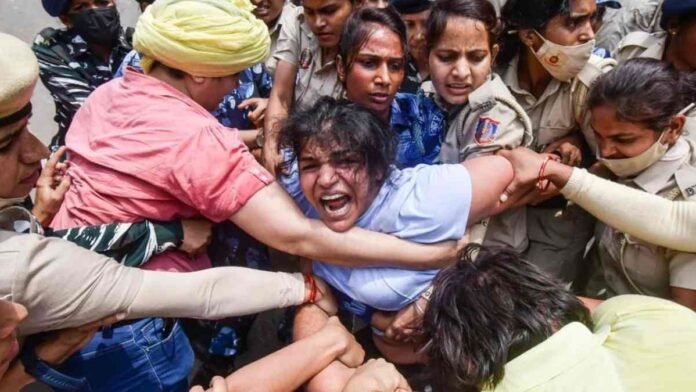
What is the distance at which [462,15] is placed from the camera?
2.45m

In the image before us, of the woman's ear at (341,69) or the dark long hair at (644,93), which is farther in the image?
the woman's ear at (341,69)

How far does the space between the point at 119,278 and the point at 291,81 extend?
181 centimetres

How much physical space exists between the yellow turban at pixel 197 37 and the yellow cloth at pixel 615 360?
128cm

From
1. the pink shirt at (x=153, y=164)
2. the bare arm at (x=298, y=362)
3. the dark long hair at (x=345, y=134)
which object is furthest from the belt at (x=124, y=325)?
the dark long hair at (x=345, y=134)

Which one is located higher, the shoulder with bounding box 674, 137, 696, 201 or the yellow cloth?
the yellow cloth

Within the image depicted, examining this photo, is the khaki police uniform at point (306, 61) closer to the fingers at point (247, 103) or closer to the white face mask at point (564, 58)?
the fingers at point (247, 103)

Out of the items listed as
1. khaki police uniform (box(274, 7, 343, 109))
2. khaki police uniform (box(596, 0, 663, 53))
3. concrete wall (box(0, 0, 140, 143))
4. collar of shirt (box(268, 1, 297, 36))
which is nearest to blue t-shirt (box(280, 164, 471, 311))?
khaki police uniform (box(274, 7, 343, 109))

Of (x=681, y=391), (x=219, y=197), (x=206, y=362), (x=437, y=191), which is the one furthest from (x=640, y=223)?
(x=206, y=362)

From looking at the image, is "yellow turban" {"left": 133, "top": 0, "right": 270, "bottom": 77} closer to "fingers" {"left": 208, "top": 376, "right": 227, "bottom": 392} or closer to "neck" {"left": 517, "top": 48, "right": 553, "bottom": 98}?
"fingers" {"left": 208, "top": 376, "right": 227, "bottom": 392}

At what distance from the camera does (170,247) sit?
6.53 ft

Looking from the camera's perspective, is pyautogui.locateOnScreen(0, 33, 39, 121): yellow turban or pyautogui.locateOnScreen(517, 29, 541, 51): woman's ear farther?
pyautogui.locateOnScreen(517, 29, 541, 51): woman's ear

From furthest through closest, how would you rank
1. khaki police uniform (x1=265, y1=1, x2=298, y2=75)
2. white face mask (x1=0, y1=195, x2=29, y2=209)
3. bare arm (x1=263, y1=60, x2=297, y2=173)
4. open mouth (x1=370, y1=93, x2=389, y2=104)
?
khaki police uniform (x1=265, y1=1, x2=298, y2=75)
bare arm (x1=263, y1=60, x2=297, y2=173)
open mouth (x1=370, y1=93, x2=389, y2=104)
white face mask (x1=0, y1=195, x2=29, y2=209)

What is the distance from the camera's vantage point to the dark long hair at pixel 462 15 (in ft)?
8.06

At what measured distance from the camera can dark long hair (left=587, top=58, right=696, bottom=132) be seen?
2070 mm
